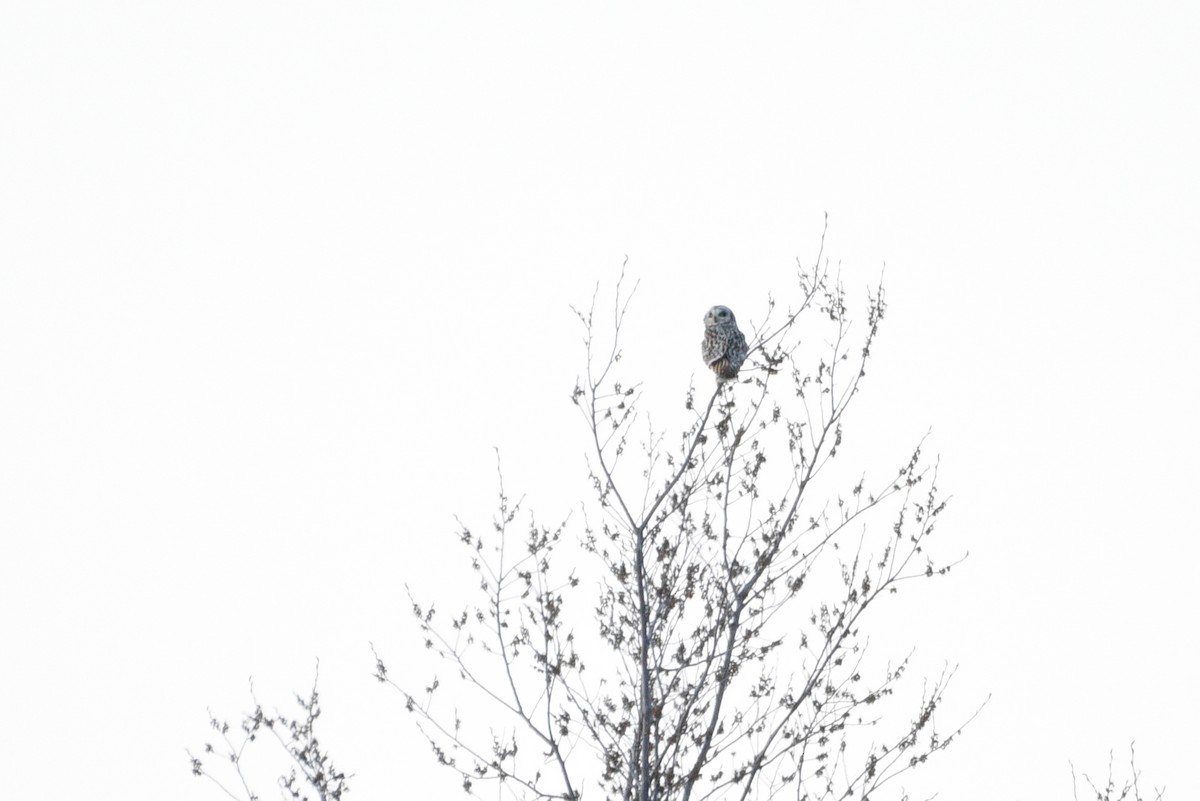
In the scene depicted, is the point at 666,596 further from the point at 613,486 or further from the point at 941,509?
the point at 941,509

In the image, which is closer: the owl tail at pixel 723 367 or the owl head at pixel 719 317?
the owl tail at pixel 723 367

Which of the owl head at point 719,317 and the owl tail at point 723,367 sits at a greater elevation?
the owl head at point 719,317

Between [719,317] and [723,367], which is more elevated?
[719,317]

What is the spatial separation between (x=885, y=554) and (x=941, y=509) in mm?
398

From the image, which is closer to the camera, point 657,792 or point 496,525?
point 657,792

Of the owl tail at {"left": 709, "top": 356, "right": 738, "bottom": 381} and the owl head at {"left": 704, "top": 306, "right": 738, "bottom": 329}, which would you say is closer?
the owl tail at {"left": 709, "top": 356, "right": 738, "bottom": 381}

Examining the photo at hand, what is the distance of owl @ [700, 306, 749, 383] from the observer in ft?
34.4

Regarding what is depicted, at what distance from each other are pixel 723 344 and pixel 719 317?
0.42 m

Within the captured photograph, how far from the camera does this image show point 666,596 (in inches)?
252

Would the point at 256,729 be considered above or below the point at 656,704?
above

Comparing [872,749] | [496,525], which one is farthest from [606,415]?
[872,749]

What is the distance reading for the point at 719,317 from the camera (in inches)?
428

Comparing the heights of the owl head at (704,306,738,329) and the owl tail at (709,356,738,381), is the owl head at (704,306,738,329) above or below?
above

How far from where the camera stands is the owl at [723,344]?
10.5 metres
